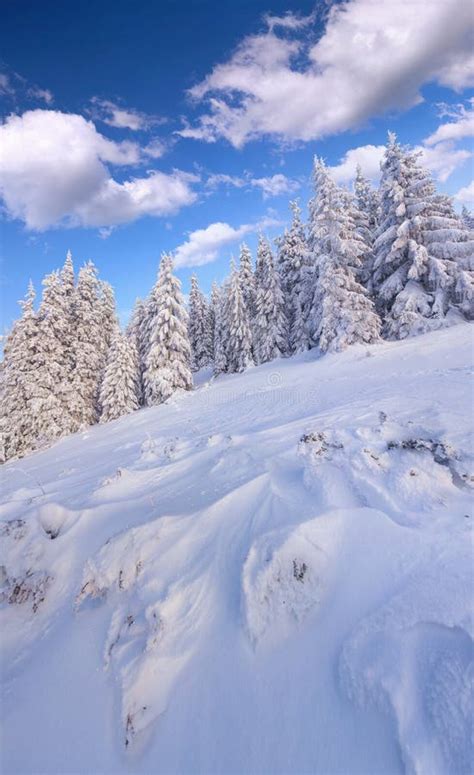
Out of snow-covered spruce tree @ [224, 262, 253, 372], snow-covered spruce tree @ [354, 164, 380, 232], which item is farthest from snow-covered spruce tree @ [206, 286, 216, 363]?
snow-covered spruce tree @ [354, 164, 380, 232]

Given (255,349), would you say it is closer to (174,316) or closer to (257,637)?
(174,316)

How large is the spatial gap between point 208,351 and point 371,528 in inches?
1731

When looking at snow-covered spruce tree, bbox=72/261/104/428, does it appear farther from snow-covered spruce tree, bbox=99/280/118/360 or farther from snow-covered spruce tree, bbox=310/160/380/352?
snow-covered spruce tree, bbox=310/160/380/352

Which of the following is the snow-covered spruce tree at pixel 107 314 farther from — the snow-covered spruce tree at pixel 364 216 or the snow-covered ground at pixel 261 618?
the snow-covered ground at pixel 261 618

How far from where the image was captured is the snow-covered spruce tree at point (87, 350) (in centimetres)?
2469

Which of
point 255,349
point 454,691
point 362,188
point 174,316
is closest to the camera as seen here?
point 454,691

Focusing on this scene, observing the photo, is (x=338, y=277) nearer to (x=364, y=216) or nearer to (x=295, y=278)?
(x=364, y=216)

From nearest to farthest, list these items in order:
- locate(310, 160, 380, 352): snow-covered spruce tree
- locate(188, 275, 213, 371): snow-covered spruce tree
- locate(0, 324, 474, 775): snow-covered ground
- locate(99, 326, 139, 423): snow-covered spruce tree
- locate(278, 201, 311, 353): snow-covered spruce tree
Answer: locate(0, 324, 474, 775): snow-covered ground → locate(310, 160, 380, 352): snow-covered spruce tree → locate(99, 326, 139, 423): snow-covered spruce tree → locate(278, 201, 311, 353): snow-covered spruce tree → locate(188, 275, 213, 371): snow-covered spruce tree

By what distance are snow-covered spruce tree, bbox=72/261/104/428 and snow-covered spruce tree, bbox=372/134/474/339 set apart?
2088 cm

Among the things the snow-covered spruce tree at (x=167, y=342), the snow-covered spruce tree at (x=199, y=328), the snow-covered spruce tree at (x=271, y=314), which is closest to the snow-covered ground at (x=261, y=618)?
the snow-covered spruce tree at (x=167, y=342)

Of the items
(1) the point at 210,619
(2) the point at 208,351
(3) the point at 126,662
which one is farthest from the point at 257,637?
(2) the point at 208,351

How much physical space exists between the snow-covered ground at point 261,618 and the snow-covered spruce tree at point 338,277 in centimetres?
1480

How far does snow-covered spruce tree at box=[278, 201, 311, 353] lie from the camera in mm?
27047

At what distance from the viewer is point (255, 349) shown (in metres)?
31.5
